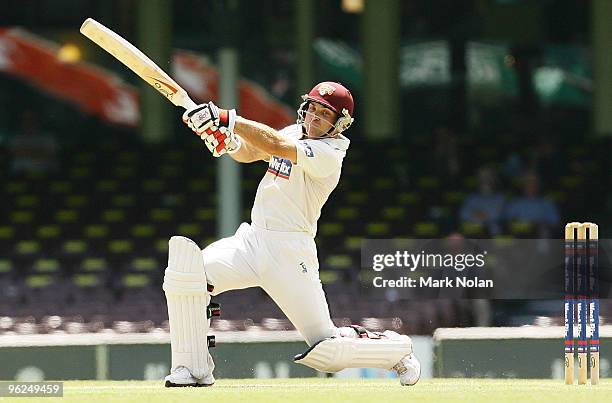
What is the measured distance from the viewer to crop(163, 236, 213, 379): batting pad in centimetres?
672

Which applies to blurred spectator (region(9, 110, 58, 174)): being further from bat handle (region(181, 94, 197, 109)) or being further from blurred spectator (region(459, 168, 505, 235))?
bat handle (region(181, 94, 197, 109))

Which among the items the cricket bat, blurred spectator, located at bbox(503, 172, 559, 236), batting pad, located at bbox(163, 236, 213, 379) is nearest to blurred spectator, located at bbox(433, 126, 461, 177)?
blurred spectator, located at bbox(503, 172, 559, 236)

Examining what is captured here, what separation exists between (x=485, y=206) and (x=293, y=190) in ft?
22.3

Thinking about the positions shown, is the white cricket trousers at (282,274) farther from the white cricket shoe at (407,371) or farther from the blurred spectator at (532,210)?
the blurred spectator at (532,210)

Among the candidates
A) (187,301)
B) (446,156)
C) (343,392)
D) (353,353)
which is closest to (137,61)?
(187,301)

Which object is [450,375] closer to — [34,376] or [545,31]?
[34,376]

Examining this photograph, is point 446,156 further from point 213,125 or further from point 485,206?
point 213,125

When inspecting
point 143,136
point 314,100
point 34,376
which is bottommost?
point 34,376

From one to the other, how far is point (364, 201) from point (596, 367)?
7266mm

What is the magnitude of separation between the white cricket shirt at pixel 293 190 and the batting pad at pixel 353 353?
536 millimetres

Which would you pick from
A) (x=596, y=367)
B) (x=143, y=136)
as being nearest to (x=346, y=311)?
(x=596, y=367)

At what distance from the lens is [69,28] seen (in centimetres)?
1731

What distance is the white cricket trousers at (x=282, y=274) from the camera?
6.82 meters

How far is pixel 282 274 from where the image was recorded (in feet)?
22.3
